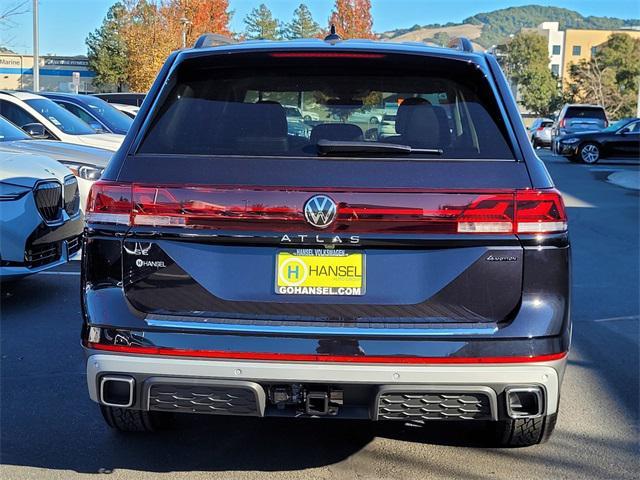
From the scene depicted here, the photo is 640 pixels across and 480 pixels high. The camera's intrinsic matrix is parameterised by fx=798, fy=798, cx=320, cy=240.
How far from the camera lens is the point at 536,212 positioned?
312 cm

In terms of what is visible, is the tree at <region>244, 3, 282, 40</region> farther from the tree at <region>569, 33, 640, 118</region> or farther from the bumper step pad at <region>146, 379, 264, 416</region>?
the bumper step pad at <region>146, 379, 264, 416</region>

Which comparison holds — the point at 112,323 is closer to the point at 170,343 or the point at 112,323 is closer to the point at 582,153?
the point at 170,343

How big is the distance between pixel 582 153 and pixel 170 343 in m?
25.5

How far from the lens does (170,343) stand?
3102 mm

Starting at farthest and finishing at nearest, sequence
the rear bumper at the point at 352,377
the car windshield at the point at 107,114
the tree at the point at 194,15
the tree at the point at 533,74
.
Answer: the tree at the point at 533,74
the tree at the point at 194,15
the car windshield at the point at 107,114
the rear bumper at the point at 352,377

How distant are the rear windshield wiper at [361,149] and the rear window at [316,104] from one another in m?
0.09

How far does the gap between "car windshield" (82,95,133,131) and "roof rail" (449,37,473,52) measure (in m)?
11.1

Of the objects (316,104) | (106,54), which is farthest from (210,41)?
(106,54)

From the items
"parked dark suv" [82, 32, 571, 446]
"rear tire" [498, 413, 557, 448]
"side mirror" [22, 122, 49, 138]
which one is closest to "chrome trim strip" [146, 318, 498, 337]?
"parked dark suv" [82, 32, 571, 446]

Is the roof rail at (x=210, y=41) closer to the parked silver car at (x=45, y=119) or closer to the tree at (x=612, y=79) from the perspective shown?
the parked silver car at (x=45, y=119)

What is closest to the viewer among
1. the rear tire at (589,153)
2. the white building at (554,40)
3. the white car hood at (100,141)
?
the white car hood at (100,141)

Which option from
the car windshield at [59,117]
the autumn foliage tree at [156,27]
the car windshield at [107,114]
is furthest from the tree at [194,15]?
the car windshield at [59,117]

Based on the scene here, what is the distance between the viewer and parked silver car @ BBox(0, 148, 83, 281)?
6.61 m

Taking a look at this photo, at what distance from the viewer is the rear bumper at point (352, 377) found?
3.04 meters
